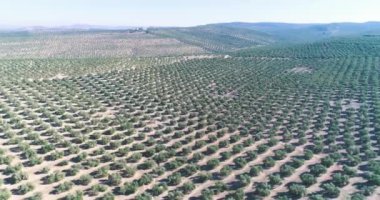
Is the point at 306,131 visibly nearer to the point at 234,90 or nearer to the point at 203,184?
the point at 203,184

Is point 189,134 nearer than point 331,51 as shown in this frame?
Yes

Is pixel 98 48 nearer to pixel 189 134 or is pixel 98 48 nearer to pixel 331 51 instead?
pixel 331 51

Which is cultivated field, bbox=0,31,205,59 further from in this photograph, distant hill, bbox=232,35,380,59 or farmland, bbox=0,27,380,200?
farmland, bbox=0,27,380,200

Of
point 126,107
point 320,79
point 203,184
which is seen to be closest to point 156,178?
point 203,184

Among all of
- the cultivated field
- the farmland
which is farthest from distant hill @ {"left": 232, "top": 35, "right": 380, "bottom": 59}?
the cultivated field

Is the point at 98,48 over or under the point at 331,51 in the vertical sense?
under

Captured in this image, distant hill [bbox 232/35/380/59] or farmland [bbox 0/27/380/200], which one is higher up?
distant hill [bbox 232/35/380/59]

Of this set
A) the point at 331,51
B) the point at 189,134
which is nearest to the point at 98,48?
the point at 331,51

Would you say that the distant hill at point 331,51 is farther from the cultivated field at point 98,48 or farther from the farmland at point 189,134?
the cultivated field at point 98,48
